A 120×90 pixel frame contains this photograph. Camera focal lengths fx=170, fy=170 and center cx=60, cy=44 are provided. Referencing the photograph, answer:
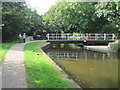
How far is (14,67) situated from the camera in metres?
7.04

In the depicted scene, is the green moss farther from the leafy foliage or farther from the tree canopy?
the leafy foliage

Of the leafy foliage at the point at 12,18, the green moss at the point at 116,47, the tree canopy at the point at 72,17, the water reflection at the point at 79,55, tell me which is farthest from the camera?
the tree canopy at the point at 72,17

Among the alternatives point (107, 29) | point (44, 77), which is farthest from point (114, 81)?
point (107, 29)

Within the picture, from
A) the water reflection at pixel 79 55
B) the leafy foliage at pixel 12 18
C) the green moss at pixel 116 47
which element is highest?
the leafy foliage at pixel 12 18

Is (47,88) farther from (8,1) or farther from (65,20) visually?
(65,20)

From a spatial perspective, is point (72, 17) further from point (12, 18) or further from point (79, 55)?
point (79, 55)

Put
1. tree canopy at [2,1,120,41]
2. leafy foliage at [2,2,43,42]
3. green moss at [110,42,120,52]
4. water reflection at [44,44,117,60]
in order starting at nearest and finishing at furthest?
water reflection at [44,44,117,60] → green moss at [110,42,120,52] → leafy foliage at [2,2,43,42] → tree canopy at [2,1,120,41]

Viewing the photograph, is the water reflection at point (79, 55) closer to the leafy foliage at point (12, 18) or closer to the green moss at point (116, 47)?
the green moss at point (116, 47)

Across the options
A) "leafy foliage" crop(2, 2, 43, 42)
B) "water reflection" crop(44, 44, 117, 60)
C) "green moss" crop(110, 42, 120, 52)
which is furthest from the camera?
"leafy foliage" crop(2, 2, 43, 42)

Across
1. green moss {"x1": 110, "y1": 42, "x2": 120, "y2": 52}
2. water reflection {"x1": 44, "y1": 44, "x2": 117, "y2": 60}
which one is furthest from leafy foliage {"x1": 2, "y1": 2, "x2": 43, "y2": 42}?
green moss {"x1": 110, "y1": 42, "x2": 120, "y2": 52}

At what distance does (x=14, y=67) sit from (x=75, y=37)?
56.5ft

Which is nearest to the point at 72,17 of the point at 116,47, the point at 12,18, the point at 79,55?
the point at 12,18

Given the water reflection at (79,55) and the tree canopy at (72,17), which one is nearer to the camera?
the water reflection at (79,55)

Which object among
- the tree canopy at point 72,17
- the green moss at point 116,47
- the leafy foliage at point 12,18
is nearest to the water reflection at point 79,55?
the green moss at point 116,47
